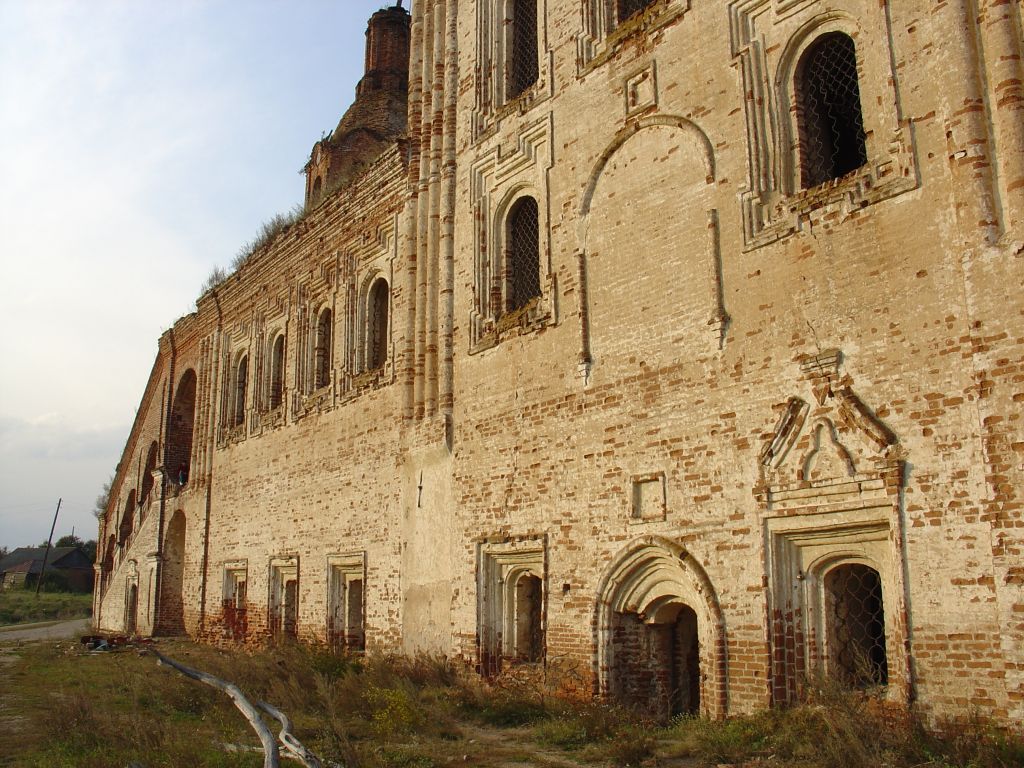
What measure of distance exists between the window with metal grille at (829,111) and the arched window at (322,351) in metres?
9.88

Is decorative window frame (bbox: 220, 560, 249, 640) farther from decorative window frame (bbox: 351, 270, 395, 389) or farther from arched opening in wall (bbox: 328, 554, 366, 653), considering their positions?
decorative window frame (bbox: 351, 270, 395, 389)

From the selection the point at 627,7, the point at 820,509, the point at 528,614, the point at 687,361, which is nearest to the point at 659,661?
the point at 528,614

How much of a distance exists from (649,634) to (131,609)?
17.9 m

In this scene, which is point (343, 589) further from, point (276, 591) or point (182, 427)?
point (182, 427)

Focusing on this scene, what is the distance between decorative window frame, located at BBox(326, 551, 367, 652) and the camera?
13.5 meters

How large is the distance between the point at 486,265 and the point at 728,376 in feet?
14.7

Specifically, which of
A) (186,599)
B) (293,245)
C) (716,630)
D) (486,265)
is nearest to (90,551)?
(186,599)

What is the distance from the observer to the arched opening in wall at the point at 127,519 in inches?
997

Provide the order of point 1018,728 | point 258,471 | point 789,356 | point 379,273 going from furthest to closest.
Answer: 1. point 258,471
2. point 379,273
3. point 789,356
4. point 1018,728

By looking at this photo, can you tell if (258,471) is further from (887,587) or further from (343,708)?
(887,587)

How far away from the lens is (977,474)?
631 cm

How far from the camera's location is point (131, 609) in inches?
898

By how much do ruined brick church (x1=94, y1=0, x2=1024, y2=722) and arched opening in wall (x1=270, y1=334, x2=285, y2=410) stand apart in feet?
8.78

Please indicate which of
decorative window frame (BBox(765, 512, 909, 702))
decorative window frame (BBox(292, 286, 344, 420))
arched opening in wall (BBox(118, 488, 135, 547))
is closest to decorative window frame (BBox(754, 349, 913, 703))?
decorative window frame (BBox(765, 512, 909, 702))
